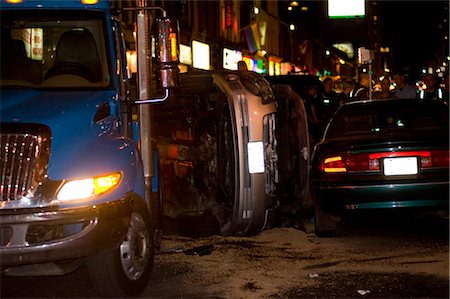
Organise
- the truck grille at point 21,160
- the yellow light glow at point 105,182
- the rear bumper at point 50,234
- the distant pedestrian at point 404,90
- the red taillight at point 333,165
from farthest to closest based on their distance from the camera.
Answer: the distant pedestrian at point 404,90 < the red taillight at point 333,165 < the yellow light glow at point 105,182 < the truck grille at point 21,160 < the rear bumper at point 50,234

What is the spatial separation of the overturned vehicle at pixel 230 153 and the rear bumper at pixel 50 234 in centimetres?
242

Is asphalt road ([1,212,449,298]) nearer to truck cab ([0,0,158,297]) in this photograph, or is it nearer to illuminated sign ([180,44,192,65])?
truck cab ([0,0,158,297])

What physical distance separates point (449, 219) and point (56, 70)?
17.1ft

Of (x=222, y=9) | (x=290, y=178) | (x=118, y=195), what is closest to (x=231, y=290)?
(x=118, y=195)

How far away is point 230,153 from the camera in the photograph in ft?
25.9

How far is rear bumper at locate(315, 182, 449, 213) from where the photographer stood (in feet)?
24.6

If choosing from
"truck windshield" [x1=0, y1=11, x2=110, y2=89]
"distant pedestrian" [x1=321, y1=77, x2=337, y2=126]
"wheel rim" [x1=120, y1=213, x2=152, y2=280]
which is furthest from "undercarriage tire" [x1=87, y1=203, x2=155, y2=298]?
"distant pedestrian" [x1=321, y1=77, x2=337, y2=126]

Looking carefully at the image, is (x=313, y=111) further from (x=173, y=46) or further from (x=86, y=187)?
(x=86, y=187)

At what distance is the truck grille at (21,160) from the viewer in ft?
16.8

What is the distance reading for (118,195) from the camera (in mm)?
5453

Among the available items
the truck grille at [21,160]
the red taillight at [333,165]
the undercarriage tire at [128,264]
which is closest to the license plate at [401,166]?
the red taillight at [333,165]

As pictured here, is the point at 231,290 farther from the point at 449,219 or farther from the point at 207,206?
the point at 449,219

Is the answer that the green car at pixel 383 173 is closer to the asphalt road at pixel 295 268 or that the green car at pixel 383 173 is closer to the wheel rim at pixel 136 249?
the asphalt road at pixel 295 268

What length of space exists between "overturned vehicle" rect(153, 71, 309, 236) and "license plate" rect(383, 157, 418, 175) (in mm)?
1214
